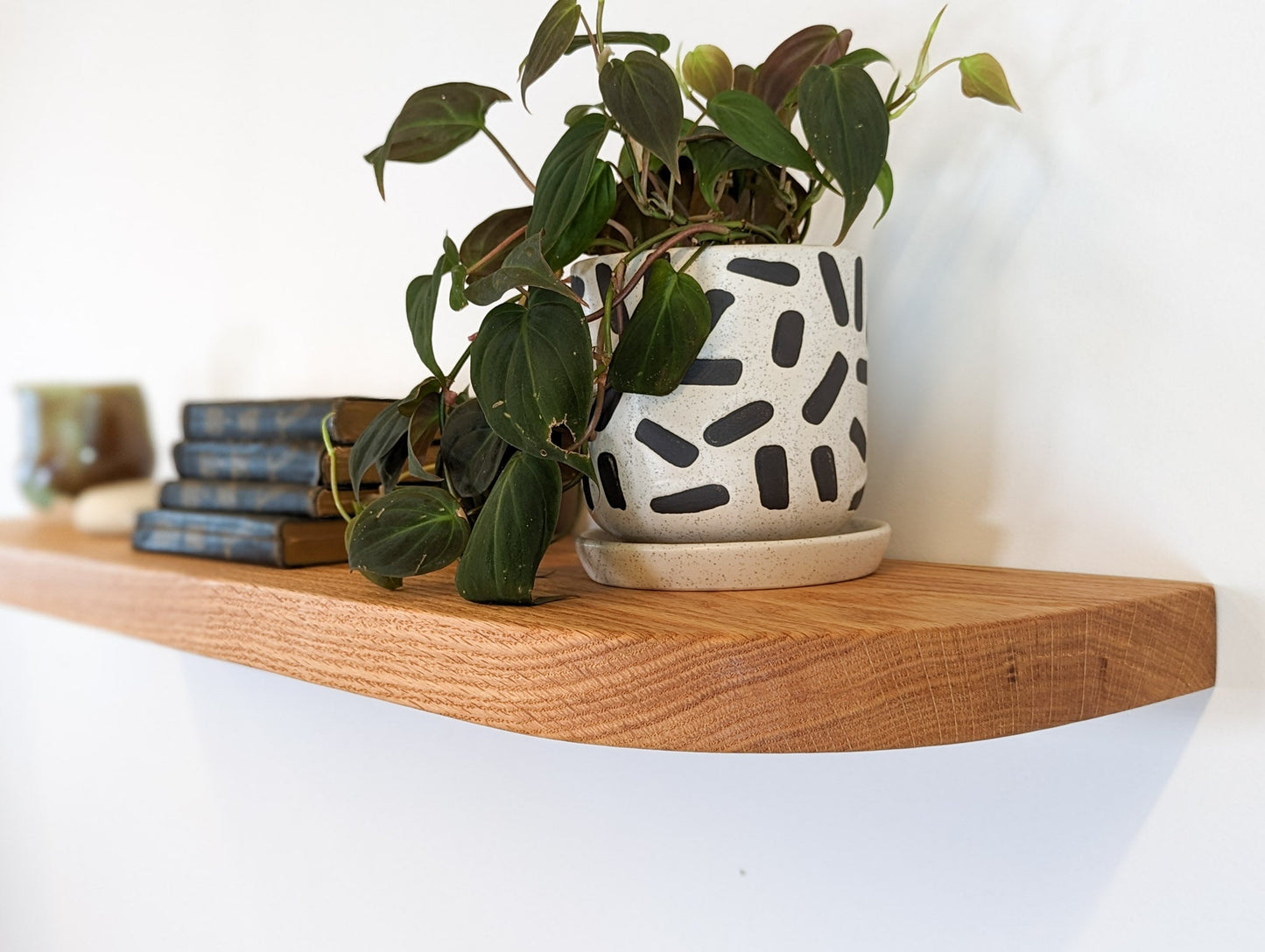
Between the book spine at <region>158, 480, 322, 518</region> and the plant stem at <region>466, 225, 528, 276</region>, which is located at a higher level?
the plant stem at <region>466, 225, 528, 276</region>

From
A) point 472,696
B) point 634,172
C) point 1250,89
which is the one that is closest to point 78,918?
point 472,696

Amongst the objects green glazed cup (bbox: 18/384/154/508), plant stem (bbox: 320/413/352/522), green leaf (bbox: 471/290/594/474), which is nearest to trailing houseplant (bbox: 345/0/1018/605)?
green leaf (bbox: 471/290/594/474)

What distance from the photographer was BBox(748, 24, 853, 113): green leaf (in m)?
0.56

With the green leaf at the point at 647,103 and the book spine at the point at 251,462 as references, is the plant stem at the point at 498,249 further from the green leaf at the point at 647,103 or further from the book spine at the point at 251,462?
the book spine at the point at 251,462

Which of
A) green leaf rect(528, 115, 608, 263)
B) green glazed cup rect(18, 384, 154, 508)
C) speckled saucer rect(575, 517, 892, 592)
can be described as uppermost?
green leaf rect(528, 115, 608, 263)

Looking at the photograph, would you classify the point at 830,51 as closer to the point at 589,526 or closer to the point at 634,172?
the point at 634,172

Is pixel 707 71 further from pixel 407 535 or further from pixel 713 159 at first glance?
pixel 407 535

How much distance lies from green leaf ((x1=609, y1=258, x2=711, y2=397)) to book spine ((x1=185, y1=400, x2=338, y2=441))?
12.5 inches

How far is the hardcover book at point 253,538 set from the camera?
729 millimetres

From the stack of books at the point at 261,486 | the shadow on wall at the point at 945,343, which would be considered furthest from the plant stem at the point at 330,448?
the shadow on wall at the point at 945,343

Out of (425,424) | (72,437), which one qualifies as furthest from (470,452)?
(72,437)

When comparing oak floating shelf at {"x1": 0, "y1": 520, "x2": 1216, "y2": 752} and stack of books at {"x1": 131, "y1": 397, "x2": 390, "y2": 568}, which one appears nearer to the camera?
oak floating shelf at {"x1": 0, "y1": 520, "x2": 1216, "y2": 752}

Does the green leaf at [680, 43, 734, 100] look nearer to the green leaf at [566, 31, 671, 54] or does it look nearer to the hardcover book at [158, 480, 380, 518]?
the green leaf at [566, 31, 671, 54]

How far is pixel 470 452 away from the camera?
1.80 feet
